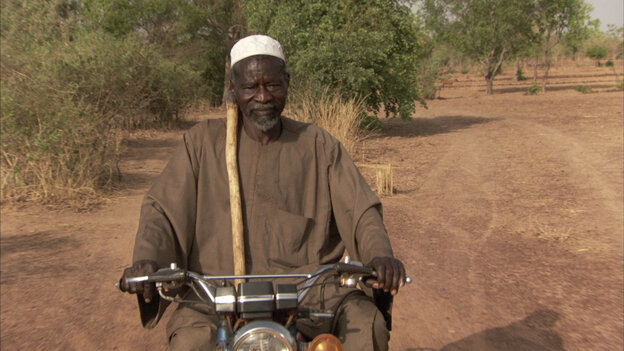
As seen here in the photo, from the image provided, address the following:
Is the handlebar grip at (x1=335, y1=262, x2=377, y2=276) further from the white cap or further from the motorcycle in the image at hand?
the white cap

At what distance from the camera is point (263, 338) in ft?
5.53

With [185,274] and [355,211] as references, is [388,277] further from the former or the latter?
[185,274]

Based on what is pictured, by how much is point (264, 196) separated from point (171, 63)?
52.7 ft

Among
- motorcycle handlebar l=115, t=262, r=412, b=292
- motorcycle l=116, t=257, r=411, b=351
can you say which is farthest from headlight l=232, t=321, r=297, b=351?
motorcycle handlebar l=115, t=262, r=412, b=292

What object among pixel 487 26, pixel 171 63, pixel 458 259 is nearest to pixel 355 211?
pixel 458 259

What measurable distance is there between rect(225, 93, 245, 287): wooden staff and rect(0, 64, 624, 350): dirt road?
1.95 m

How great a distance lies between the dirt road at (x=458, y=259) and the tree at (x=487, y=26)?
20.8 m

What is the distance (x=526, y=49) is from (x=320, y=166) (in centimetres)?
3372

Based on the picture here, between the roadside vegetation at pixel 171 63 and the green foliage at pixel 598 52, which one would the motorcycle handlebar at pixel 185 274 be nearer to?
the roadside vegetation at pixel 171 63

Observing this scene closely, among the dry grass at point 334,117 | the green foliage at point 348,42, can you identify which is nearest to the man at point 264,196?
the dry grass at point 334,117

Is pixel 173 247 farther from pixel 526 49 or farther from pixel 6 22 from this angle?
pixel 526 49

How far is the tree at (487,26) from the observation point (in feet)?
103

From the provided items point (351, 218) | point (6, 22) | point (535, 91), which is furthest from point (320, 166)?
point (535, 91)

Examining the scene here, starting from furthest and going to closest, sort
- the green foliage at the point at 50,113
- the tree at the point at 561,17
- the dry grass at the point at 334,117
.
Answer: the tree at the point at 561,17 → the dry grass at the point at 334,117 → the green foliage at the point at 50,113
